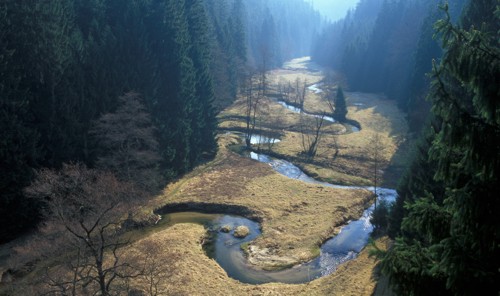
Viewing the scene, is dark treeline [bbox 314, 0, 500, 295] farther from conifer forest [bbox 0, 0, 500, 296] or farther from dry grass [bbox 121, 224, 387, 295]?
dry grass [bbox 121, 224, 387, 295]

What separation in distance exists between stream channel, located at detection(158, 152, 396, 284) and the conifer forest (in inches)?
6.6

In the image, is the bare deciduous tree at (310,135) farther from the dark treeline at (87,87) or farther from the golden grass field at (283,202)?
the dark treeline at (87,87)

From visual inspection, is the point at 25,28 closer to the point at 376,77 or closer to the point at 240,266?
the point at 240,266

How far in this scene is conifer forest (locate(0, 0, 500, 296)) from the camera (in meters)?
7.26

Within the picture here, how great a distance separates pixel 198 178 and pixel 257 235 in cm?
1305

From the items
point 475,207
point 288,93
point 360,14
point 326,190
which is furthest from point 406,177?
point 360,14

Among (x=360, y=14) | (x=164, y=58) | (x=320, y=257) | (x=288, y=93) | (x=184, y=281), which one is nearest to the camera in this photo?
(x=184, y=281)

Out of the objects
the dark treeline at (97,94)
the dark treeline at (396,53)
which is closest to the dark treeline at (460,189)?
the dark treeline at (97,94)

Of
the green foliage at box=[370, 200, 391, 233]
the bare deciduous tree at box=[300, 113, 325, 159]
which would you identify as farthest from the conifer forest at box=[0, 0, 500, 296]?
the bare deciduous tree at box=[300, 113, 325, 159]

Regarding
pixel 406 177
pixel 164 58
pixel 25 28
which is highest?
pixel 25 28

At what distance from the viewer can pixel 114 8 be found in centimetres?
4066

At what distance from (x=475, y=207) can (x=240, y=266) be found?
22.6m

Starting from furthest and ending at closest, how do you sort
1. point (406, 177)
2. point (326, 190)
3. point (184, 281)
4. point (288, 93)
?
point (288, 93) → point (326, 190) → point (406, 177) → point (184, 281)

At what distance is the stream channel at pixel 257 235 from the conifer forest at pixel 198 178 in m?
0.17
